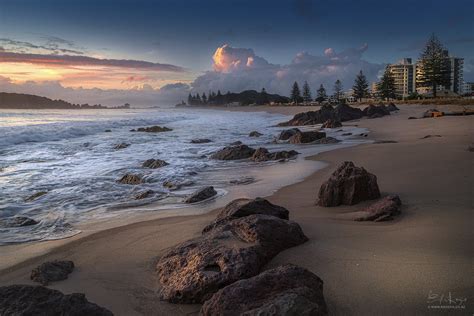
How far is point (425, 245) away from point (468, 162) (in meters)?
4.96

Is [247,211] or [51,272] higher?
[247,211]

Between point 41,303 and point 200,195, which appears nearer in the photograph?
point 41,303

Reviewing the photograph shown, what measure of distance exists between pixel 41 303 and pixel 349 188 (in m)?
4.19

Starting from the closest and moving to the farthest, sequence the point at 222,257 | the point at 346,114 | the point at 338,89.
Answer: the point at 222,257 < the point at 346,114 < the point at 338,89

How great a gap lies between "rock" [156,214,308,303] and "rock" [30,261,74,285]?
0.92m

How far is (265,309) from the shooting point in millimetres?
2318

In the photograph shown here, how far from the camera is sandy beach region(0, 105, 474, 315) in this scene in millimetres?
2887

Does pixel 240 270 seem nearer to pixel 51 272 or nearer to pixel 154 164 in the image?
pixel 51 272

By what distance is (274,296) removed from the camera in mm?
2531

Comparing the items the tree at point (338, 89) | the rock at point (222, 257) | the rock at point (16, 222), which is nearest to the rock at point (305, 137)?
the rock at point (16, 222)

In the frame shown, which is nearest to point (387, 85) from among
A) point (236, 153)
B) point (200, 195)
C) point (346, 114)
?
point (346, 114)

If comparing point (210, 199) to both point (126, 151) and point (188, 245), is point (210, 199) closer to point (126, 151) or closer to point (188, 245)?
point (188, 245)

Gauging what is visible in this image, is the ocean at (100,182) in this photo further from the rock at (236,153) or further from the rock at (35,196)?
the rock at (236,153)

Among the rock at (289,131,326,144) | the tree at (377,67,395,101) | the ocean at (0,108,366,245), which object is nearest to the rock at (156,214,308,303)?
the ocean at (0,108,366,245)
